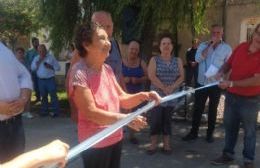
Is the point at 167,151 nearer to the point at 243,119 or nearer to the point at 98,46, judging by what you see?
the point at 243,119

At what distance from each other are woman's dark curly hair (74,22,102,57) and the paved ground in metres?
3.06

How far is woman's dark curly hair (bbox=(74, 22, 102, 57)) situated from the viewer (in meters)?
3.38

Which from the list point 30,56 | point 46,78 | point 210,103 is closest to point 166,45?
point 210,103

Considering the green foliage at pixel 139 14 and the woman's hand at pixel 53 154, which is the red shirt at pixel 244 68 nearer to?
the green foliage at pixel 139 14

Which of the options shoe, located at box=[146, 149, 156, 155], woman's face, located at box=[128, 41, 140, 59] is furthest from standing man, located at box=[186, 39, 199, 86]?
shoe, located at box=[146, 149, 156, 155]

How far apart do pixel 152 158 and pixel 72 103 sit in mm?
3199

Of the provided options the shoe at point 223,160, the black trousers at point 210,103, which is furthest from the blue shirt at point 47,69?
the shoe at point 223,160

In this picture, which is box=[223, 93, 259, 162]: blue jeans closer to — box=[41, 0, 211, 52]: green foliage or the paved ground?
the paved ground

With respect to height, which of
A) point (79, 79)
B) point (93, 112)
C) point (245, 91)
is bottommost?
point (245, 91)

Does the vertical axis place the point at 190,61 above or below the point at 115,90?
below

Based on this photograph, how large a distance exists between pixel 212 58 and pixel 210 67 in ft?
1.20

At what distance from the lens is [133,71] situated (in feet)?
24.0

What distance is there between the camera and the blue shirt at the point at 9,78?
148 inches

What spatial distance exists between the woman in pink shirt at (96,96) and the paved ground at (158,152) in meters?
2.68
